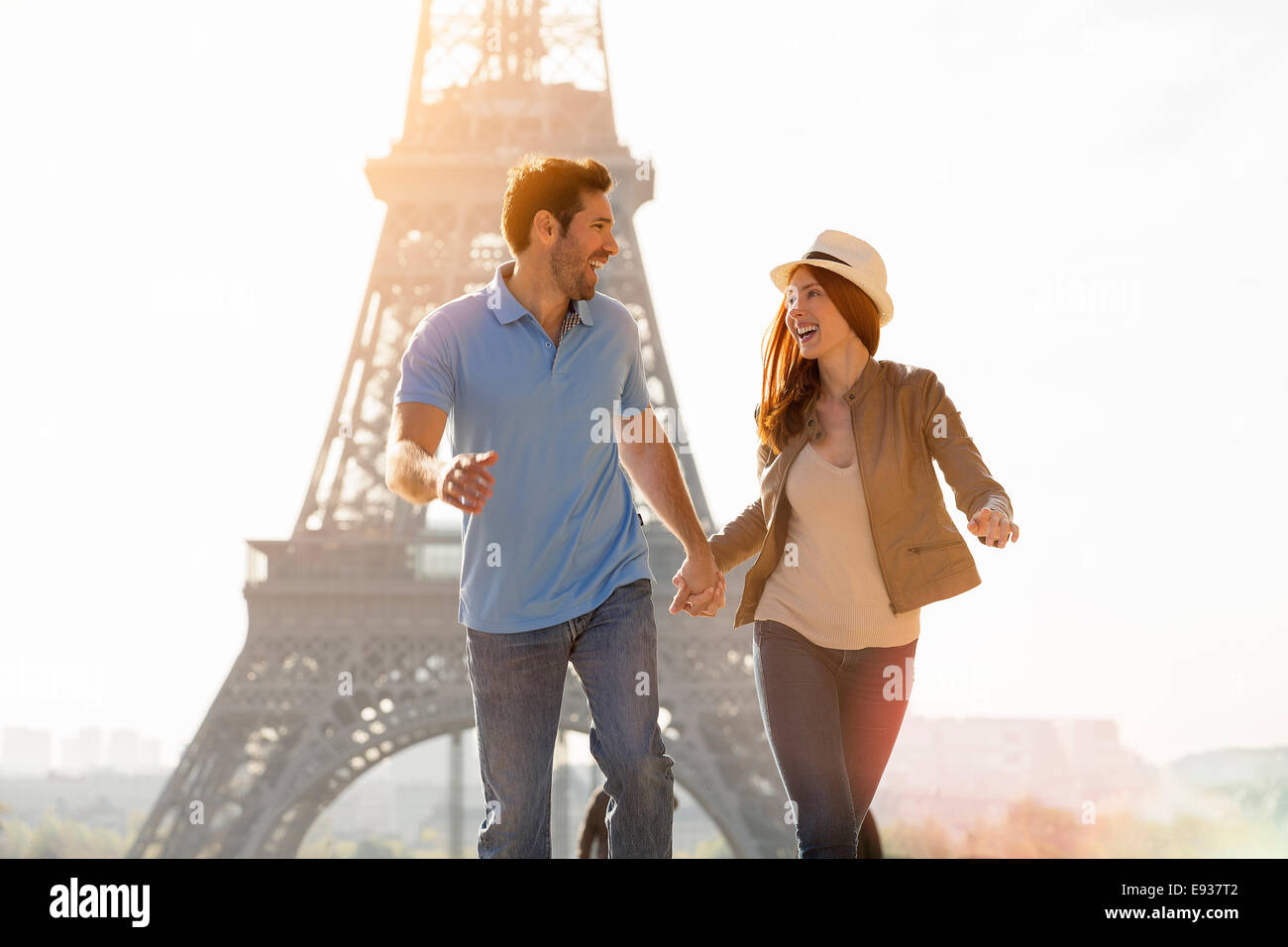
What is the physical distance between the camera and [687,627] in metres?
21.0

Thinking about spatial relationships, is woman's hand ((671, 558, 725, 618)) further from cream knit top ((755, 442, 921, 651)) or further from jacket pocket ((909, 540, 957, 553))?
→ jacket pocket ((909, 540, 957, 553))

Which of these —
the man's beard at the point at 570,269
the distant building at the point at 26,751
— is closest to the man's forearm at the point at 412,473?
the man's beard at the point at 570,269

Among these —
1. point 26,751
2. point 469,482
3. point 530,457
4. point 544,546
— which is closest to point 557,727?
point 544,546

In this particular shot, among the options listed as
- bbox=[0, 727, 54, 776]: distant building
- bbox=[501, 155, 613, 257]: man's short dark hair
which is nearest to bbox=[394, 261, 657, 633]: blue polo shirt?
bbox=[501, 155, 613, 257]: man's short dark hair

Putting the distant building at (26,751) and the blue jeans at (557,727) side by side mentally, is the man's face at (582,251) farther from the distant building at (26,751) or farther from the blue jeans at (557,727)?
the distant building at (26,751)

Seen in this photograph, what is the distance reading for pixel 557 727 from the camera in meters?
3.68

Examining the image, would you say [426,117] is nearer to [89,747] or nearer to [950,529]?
[950,529]

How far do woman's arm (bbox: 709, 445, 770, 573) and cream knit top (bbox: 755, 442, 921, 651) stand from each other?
0.19 metres

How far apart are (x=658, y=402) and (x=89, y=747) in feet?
160

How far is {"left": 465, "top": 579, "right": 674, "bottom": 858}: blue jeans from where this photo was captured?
3637mm

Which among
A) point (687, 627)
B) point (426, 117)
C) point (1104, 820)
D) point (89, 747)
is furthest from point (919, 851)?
point (89, 747)

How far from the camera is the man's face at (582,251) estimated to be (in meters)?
3.86
